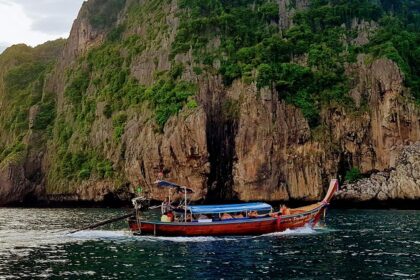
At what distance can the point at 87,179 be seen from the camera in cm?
10212

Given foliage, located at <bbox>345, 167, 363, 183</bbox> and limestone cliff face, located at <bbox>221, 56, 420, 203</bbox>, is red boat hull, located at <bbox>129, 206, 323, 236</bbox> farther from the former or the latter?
foliage, located at <bbox>345, 167, 363, 183</bbox>

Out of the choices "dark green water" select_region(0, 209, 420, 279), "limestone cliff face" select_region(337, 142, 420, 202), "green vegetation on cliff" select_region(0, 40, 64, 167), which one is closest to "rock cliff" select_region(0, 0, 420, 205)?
"limestone cliff face" select_region(337, 142, 420, 202)

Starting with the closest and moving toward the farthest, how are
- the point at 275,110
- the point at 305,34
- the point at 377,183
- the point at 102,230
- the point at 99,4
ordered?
1. the point at 102,230
2. the point at 377,183
3. the point at 275,110
4. the point at 305,34
5. the point at 99,4

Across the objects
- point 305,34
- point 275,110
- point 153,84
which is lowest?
point 275,110

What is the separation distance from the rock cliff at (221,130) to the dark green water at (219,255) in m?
31.4

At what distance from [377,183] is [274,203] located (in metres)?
14.9

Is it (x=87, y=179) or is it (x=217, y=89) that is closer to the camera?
(x=217, y=89)

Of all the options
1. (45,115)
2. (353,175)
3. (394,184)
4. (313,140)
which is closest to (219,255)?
(394,184)

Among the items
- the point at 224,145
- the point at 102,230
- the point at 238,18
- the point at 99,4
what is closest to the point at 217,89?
the point at 224,145

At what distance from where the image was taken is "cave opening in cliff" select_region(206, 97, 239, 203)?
8769cm

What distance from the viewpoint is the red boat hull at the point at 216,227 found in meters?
47.9

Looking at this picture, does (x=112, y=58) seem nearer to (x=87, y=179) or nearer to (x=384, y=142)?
(x=87, y=179)

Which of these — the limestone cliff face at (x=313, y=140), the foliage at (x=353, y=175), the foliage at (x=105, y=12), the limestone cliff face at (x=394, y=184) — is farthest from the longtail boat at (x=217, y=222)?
the foliage at (x=105, y=12)

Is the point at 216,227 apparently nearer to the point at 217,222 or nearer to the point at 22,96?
the point at 217,222
